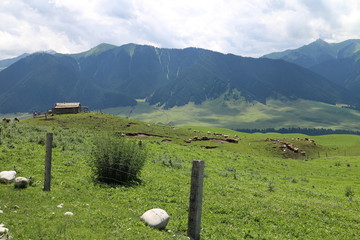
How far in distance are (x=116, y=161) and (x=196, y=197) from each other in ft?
36.7

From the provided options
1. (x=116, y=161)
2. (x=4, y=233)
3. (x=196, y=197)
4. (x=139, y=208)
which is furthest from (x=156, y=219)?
(x=116, y=161)

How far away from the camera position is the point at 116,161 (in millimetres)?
21297

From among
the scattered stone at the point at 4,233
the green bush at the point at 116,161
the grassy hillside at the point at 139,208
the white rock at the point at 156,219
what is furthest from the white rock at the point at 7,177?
the white rock at the point at 156,219

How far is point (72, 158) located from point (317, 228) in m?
22.6

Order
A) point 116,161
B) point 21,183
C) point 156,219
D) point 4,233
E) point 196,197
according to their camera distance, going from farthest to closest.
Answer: point 116,161
point 21,183
point 156,219
point 196,197
point 4,233

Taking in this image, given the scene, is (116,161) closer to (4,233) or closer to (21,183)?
(21,183)

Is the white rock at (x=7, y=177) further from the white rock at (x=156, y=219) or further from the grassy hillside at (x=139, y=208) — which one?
the white rock at (x=156, y=219)

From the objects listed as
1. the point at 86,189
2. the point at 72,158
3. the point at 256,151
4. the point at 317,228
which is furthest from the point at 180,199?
the point at 256,151

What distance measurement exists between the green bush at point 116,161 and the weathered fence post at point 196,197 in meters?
9.94

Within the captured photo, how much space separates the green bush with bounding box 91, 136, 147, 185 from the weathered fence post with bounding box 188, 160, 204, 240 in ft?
32.6

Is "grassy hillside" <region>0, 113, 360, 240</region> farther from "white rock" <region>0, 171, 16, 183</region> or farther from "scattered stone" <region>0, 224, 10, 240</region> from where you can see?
"white rock" <region>0, 171, 16, 183</region>

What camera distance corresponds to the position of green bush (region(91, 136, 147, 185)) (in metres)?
21.1

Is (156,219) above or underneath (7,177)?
underneath

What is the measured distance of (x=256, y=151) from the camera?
7544 cm
